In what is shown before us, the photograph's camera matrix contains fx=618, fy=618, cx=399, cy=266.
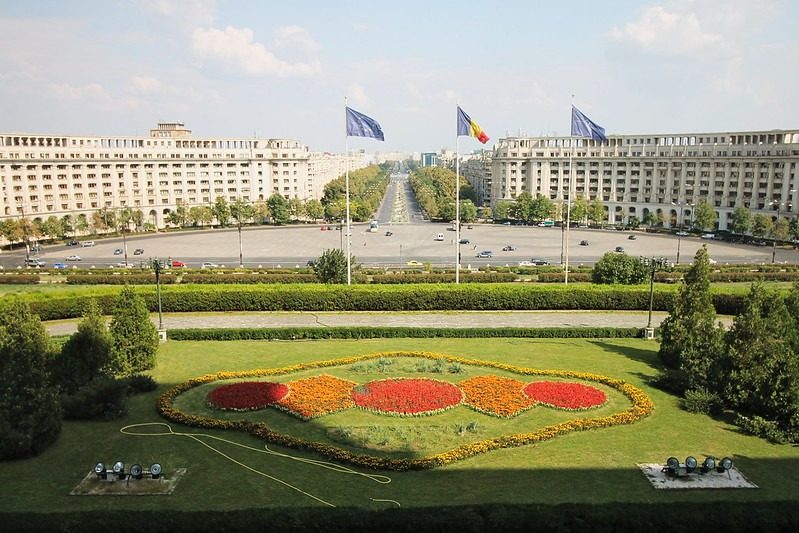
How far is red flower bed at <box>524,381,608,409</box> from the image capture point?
2425 centimetres

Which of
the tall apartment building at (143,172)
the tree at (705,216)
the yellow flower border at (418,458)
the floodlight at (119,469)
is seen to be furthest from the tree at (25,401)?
the tree at (705,216)

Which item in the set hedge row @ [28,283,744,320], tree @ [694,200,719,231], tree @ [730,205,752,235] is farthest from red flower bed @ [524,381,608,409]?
tree @ [694,200,719,231]

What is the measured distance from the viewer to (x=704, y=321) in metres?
26.7

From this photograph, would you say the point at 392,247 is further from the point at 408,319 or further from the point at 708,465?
the point at 708,465

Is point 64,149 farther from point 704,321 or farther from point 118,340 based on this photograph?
point 704,321

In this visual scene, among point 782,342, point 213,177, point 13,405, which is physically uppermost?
point 213,177

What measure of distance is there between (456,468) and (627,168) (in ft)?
337

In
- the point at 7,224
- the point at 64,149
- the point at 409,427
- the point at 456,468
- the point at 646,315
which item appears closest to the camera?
the point at 456,468

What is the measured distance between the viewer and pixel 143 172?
106750 millimetres

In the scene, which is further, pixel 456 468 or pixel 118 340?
pixel 118 340

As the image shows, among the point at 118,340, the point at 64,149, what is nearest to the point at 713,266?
the point at 118,340

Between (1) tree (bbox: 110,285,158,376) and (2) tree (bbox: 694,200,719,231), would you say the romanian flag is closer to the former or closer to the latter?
(1) tree (bbox: 110,285,158,376)

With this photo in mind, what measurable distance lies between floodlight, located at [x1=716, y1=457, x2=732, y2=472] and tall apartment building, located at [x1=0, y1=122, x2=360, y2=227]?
93911 mm

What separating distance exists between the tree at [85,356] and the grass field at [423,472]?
221cm
